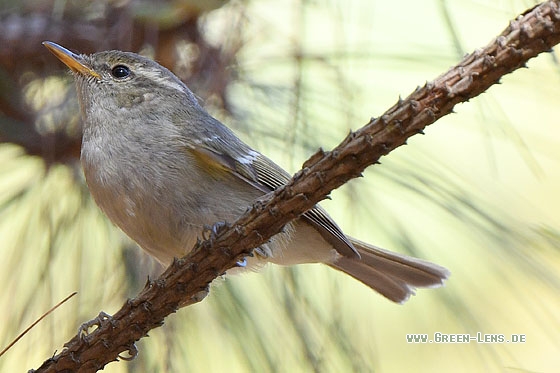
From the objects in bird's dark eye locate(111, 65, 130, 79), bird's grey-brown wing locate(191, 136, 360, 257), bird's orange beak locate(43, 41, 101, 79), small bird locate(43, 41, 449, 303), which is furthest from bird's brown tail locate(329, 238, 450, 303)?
bird's orange beak locate(43, 41, 101, 79)

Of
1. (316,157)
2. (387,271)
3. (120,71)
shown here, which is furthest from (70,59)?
(387,271)

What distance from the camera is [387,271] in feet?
10.00

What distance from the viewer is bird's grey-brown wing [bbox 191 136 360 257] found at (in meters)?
2.66

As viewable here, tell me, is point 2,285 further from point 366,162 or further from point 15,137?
point 366,162

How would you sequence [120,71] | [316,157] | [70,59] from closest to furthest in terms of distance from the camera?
[316,157] → [70,59] → [120,71]

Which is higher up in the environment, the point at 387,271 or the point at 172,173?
the point at 172,173

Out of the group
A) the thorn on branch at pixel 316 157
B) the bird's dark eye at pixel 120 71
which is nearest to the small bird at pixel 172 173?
the bird's dark eye at pixel 120 71

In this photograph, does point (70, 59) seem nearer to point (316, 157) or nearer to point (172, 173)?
point (172, 173)

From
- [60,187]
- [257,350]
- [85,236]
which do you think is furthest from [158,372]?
[60,187]

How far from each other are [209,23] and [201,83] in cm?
21

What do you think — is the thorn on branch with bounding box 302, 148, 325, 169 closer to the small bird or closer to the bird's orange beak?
the small bird

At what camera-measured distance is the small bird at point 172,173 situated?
2549 mm

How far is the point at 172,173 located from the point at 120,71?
0.52m

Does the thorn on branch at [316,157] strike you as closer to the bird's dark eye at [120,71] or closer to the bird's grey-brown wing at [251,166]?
the bird's grey-brown wing at [251,166]
